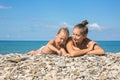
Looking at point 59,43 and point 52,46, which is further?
point 52,46

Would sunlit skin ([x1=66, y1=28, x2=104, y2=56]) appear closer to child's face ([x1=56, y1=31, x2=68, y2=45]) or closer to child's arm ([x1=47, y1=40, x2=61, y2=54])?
child's face ([x1=56, y1=31, x2=68, y2=45])

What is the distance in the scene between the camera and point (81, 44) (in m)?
12.8

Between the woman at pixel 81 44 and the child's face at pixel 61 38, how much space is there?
0.54 ft

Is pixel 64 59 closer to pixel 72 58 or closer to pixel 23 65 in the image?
pixel 72 58

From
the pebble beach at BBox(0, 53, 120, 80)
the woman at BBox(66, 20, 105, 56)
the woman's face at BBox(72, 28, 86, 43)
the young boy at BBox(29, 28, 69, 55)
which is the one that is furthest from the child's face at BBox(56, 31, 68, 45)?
the pebble beach at BBox(0, 53, 120, 80)

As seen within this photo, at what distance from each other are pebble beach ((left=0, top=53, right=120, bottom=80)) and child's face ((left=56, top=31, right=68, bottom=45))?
485mm

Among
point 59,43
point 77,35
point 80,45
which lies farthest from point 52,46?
point 77,35

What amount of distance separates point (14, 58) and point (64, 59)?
4.68ft

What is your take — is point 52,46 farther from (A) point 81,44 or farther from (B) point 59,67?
(B) point 59,67

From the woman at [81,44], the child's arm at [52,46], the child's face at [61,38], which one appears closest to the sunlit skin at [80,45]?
the woman at [81,44]

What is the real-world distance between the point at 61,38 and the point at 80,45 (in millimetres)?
647

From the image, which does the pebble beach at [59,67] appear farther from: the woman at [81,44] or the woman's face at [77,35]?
the woman's face at [77,35]

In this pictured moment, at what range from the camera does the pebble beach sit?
34.0 feet

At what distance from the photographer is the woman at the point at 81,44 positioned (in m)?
12.3
